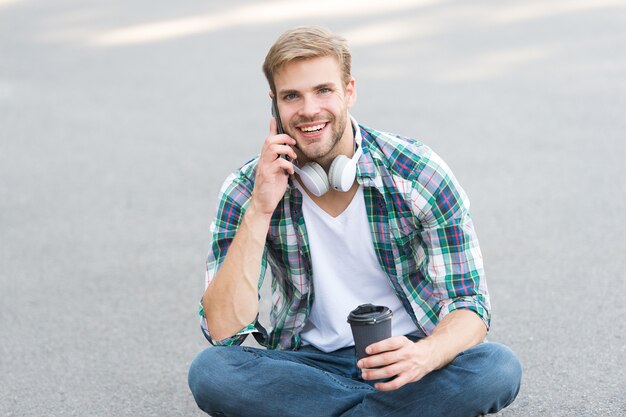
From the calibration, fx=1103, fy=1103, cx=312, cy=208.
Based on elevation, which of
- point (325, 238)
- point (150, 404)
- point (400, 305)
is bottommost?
point (150, 404)

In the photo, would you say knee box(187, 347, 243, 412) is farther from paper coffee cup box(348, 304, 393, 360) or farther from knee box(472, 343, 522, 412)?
knee box(472, 343, 522, 412)

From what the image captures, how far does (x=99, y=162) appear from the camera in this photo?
8.76 m

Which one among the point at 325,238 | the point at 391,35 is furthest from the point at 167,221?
the point at 391,35

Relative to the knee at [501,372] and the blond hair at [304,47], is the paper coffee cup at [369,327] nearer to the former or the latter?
the knee at [501,372]

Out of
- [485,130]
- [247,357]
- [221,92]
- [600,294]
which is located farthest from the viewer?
[221,92]

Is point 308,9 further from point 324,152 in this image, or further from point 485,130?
point 324,152

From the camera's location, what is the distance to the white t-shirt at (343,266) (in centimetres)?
398

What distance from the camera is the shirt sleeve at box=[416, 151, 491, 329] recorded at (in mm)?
3807

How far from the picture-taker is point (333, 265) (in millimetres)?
4004

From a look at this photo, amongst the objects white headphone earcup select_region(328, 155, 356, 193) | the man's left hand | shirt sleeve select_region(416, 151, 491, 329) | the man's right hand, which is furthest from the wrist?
the man's right hand

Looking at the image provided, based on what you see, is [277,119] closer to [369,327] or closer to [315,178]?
[315,178]

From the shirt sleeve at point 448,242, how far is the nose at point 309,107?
432 millimetres

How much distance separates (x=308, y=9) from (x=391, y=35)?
240 centimetres

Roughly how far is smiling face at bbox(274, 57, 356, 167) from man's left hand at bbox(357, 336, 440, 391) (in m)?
0.80
